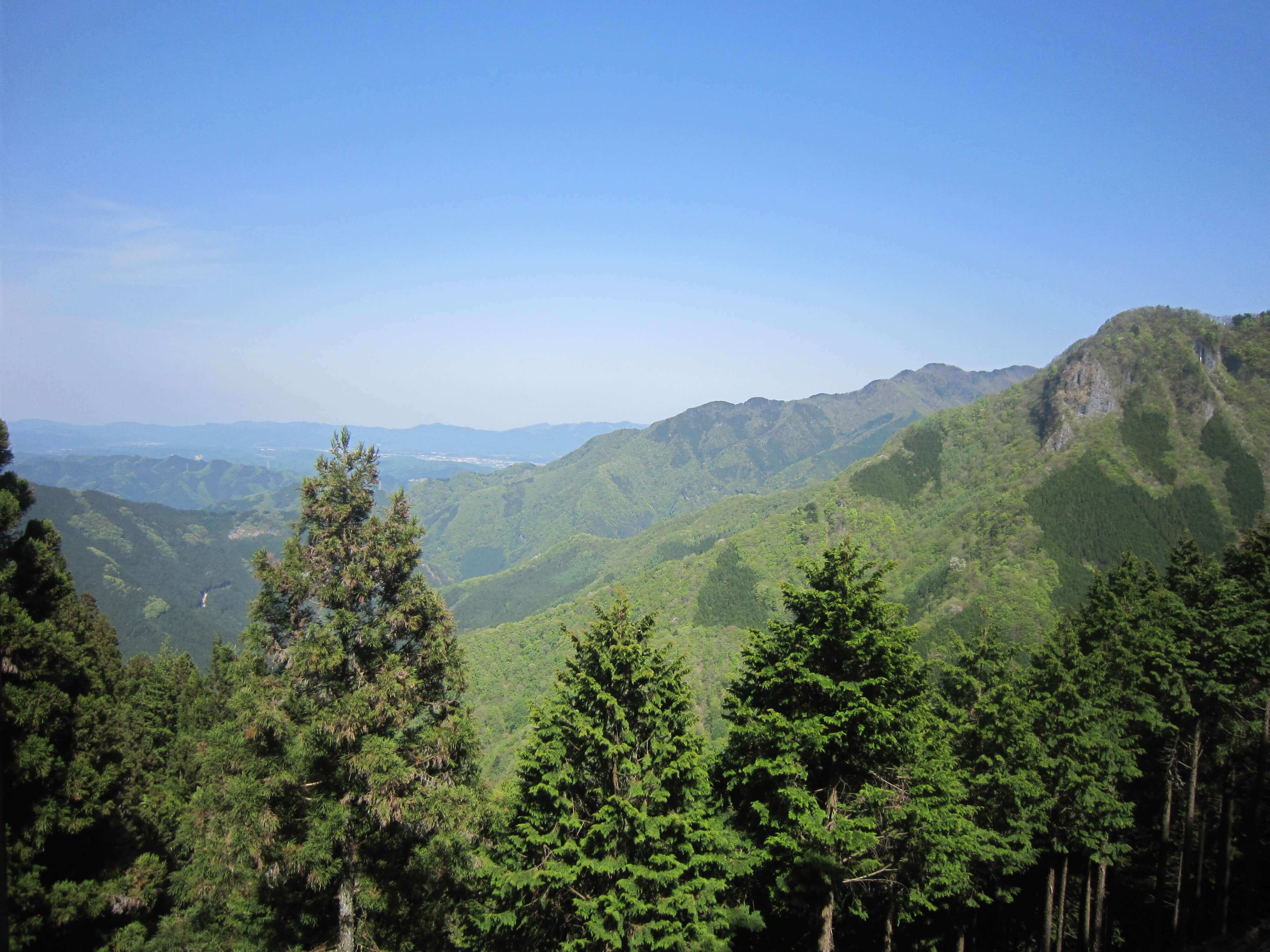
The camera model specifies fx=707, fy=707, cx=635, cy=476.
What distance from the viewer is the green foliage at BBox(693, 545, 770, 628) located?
13900 cm

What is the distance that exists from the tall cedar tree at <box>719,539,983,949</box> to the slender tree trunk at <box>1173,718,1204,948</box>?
1374 centimetres

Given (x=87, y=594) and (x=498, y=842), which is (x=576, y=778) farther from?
(x=87, y=594)

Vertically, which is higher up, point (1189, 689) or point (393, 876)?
point (1189, 689)

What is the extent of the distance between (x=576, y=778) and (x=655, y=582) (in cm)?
15599

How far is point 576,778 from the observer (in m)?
15.0

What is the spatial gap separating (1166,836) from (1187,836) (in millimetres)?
3540

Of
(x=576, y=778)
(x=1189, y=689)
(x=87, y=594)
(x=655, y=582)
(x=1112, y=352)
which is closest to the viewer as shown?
(x=576, y=778)

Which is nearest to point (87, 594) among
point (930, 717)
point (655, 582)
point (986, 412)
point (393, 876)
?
point (393, 876)

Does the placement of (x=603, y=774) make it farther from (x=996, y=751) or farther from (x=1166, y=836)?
(x=1166, y=836)

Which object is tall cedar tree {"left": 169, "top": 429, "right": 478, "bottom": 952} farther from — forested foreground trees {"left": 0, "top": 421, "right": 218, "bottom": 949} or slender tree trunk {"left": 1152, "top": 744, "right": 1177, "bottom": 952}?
slender tree trunk {"left": 1152, "top": 744, "right": 1177, "bottom": 952}

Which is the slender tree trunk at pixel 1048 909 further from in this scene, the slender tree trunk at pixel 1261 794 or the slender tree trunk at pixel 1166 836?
the slender tree trunk at pixel 1261 794

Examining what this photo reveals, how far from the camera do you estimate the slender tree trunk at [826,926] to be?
15711mm

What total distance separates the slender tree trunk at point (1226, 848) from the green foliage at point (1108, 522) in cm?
8526

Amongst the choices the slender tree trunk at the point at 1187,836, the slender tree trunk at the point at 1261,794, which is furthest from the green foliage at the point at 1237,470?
the slender tree trunk at the point at 1187,836
